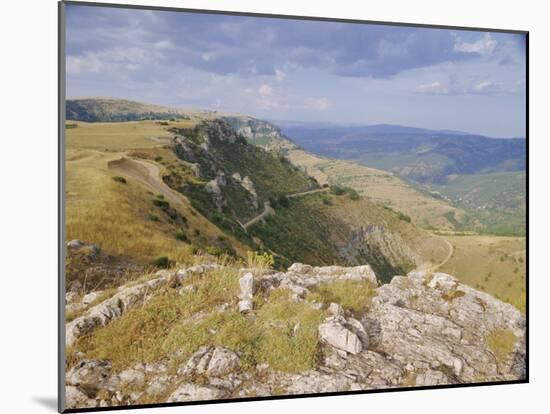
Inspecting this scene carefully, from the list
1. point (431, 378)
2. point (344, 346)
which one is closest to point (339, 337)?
point (344, 346)

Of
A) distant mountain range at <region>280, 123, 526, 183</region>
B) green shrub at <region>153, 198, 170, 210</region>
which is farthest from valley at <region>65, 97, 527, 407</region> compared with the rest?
distant mountain range at <region>280, 123, 526, 183</region>

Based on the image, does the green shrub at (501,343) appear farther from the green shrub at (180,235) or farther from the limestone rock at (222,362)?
the green shrub at (180,235)

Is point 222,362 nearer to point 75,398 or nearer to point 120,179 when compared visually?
point 75,398

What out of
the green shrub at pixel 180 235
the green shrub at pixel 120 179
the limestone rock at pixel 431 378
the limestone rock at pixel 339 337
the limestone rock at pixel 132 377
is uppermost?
the green shrub at pixel 120 179

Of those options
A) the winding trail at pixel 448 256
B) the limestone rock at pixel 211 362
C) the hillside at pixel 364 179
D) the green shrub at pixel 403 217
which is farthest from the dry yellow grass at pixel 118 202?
the winding trail at pixel 448 256

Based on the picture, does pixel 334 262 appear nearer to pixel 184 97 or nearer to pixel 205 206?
pixel 205 206

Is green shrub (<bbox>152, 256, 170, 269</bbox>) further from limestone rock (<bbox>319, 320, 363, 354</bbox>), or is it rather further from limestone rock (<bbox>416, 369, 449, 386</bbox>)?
limestone rock (<bbox>416, 369, 449, 386</bbox>)

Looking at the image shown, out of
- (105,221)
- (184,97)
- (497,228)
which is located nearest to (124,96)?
(184,97)
